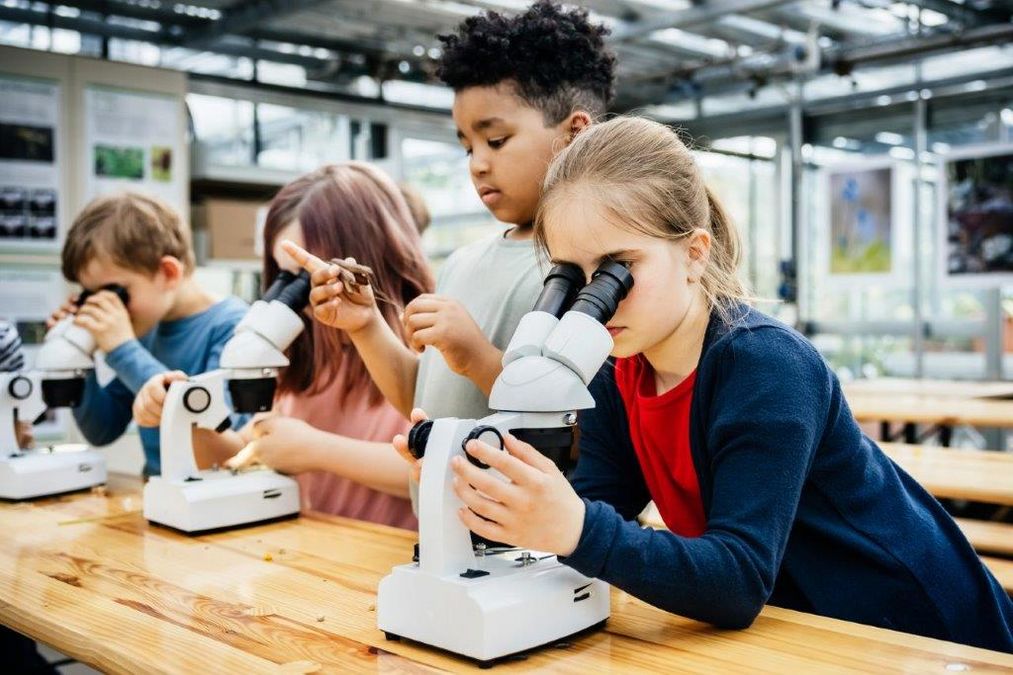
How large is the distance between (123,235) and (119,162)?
2.61 meters

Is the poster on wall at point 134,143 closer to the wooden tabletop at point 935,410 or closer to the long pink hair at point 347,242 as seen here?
the long pink hair at point 347,242

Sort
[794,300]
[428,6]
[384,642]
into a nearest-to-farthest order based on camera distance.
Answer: [384,642] → [428,6] → [794,300]

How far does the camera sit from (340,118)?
19.7ft

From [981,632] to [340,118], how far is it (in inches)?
211

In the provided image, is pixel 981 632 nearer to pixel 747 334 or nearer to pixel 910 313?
pixel 747 334

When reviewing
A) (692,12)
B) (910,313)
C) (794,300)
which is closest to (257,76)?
(692,12)

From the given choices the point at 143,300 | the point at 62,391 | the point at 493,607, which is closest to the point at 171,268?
the point at 143,300

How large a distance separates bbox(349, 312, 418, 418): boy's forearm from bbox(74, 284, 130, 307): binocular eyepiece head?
686 millimetres

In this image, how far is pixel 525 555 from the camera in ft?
3.51

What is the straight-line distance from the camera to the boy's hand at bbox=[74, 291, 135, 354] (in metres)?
1.98

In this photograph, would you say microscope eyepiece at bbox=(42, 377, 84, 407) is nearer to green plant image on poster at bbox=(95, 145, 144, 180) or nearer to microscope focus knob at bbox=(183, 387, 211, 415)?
microscope focus knob at bbox=(183, 387, 211, 415)

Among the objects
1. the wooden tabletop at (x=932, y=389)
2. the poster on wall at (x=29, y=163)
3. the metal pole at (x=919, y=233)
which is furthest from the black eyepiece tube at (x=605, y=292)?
the metal pole at (x=919, y=233)

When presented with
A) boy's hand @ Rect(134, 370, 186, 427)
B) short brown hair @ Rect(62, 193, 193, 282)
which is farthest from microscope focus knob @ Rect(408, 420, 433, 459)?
short brown hair @ Rect(62, 193, 193, 282)

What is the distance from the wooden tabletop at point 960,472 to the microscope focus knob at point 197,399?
63.7 inches
